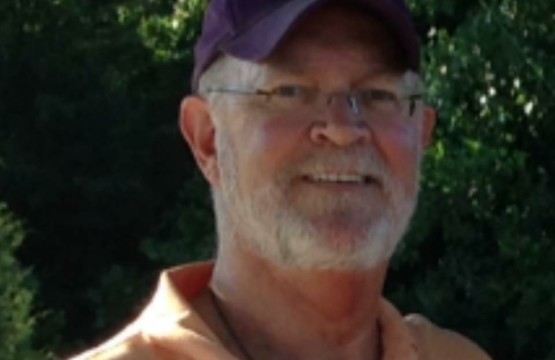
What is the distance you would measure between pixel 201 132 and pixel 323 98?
0.21m

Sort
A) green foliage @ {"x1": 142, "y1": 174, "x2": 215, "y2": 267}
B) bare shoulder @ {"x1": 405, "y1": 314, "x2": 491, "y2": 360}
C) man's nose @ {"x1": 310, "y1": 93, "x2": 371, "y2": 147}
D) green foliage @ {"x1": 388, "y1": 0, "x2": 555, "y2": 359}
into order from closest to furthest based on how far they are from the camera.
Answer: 1. man's nose @ {"x1": 310, "y1": 93, "x2": 371, "y2": 147}
2. bare shoulder @ {"x1": 405, "y1": 314, "x2": 491, "y2": 360}
3. green foliage @ {"x1": 388, "y1": 0, "x2": 555, "y2": 359}
4. green foliage @ {"x1": 142, "y1": 174, "x2": 215, "y2": 267}

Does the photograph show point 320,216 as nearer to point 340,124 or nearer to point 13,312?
point 340,124

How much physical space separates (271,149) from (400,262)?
6.78 meters

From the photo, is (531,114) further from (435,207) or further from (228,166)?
(228,166)

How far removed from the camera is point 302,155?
7.55ft

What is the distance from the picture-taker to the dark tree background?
865 centimetres

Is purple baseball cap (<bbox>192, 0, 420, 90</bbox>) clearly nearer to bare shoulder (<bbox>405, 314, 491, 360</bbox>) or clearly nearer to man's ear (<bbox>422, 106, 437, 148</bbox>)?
man's ear (<bbox>422, 106, 437, 148</bbox>)

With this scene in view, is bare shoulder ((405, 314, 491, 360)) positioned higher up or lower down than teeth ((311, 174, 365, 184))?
lower down

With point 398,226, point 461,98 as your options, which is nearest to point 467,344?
point 398,226

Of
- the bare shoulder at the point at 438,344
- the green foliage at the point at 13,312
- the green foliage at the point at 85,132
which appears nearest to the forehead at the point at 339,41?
the bare shoulder at the point at 438,344

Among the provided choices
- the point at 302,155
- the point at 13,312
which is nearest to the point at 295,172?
the point at 302,155

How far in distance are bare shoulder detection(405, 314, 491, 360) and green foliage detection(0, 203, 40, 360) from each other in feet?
21.1

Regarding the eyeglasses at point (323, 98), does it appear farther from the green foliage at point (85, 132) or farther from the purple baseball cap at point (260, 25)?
the green foliage at point (85, 132)

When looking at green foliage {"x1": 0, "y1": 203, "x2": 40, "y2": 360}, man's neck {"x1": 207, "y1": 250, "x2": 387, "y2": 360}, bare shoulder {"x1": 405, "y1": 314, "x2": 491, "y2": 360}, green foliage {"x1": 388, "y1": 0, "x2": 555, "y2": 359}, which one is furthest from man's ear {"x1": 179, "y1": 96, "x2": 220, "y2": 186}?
green foliage {"x1": 0, "y1": 203, "x2": 40, "y2": 360}
